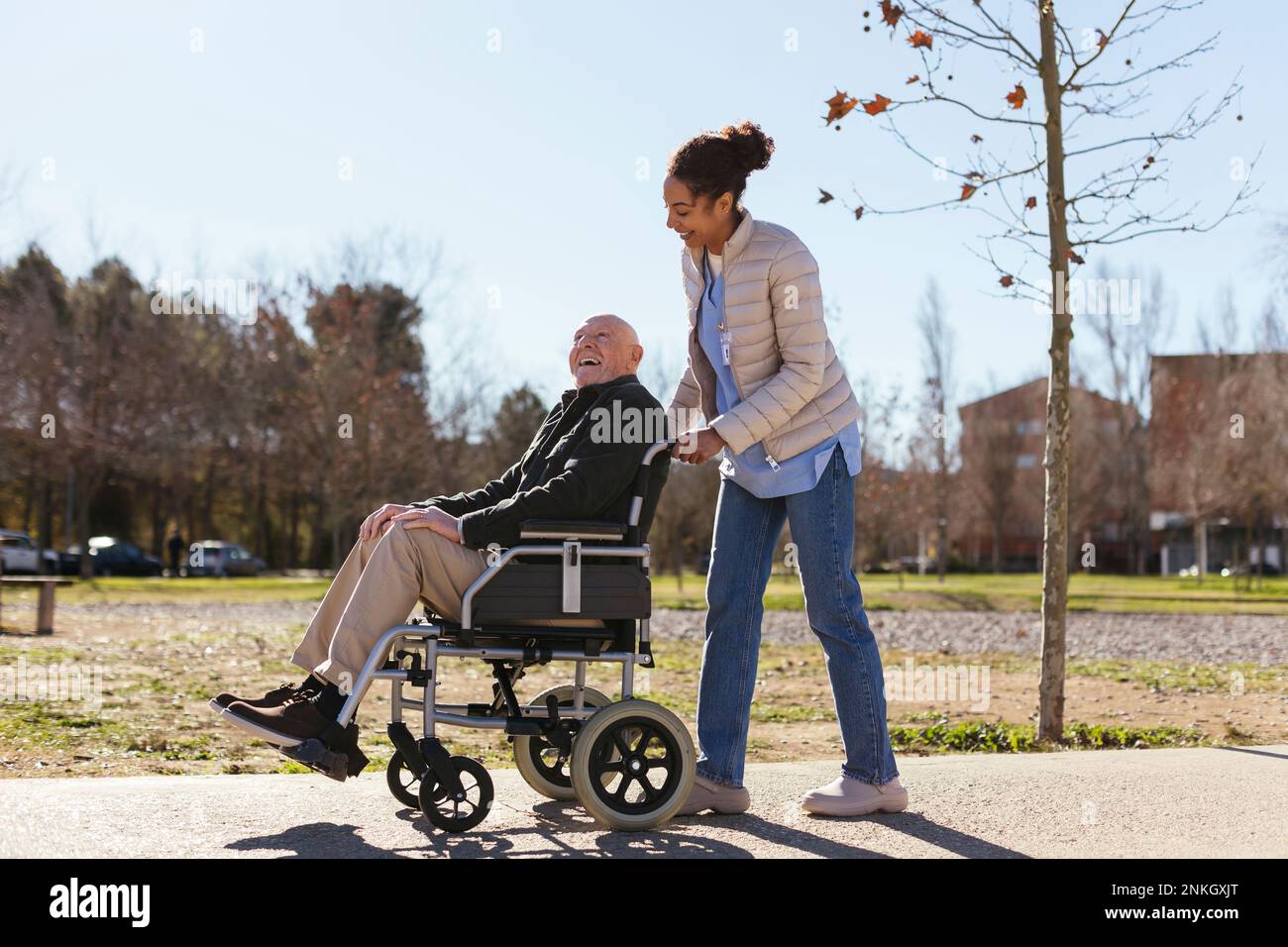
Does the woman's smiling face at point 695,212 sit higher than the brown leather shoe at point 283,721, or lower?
higher

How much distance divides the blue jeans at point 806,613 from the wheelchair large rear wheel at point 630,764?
12.6 inches

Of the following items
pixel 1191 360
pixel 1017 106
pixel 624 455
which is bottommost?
pixel 624 455

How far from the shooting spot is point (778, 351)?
441 centimetres

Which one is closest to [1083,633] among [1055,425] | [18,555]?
[1055,425]

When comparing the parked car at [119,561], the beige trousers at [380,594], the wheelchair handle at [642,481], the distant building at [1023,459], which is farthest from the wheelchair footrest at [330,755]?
the distant building at [1023,459]

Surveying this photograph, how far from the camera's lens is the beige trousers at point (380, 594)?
153 inches

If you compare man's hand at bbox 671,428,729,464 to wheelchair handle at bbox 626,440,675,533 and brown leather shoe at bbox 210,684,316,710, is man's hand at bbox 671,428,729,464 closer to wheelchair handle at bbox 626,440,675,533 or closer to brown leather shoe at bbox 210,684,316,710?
wheelchair handle at bbox 626,440,675,533

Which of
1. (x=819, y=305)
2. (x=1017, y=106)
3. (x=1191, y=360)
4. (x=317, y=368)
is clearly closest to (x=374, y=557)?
(x=819, y=305)

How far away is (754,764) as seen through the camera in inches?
215

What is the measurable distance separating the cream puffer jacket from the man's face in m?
0.36

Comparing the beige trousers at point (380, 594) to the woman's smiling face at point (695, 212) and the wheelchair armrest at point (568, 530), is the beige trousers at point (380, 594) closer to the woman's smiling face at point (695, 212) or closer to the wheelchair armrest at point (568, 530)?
the wheelchair armrest at point (568, 530)

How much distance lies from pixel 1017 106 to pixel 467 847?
5391 millimetres

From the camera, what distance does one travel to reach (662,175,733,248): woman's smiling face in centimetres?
433
